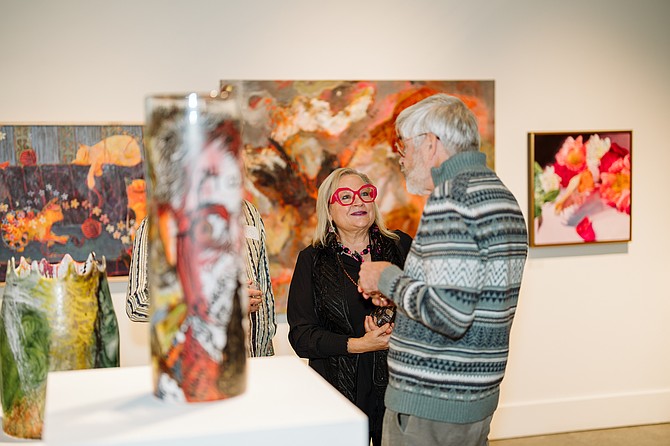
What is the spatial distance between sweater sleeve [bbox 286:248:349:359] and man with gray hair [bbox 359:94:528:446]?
69cm

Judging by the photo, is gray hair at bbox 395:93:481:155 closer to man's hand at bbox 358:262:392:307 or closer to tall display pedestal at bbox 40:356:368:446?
man's hand at bbox 358:262:392:307

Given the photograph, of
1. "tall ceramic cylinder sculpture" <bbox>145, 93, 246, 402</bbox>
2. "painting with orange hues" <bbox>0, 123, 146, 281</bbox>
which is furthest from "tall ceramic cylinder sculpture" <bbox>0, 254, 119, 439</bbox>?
"painting with orange hues" <bbox>0, 123, 146, 281</bbox>

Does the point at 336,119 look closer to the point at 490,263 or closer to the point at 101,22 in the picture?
the point at 101,22

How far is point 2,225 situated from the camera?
4059 mm

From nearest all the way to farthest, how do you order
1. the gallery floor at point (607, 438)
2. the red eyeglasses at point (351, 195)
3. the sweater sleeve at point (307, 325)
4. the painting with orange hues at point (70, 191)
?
1. the sweater sleeve at point (307, 325)
2. the red eyeglasses at point (351, 195)
3. the painting with orange hues at point (70, 191)
4. the gallery floor at point (607, 438)

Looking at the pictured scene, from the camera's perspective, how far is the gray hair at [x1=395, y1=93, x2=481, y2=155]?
2180 mm

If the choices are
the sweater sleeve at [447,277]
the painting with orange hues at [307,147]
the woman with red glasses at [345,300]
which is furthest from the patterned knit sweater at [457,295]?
the painting with orange hues at [307,147]

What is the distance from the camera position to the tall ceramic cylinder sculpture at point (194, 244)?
1130 mm

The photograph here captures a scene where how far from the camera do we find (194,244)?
114cm

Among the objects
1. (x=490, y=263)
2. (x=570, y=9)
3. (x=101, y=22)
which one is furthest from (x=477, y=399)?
(x=570, y=9)

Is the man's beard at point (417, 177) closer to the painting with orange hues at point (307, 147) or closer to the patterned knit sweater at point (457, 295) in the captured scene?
the patterned knit sweater at point (457, 295)

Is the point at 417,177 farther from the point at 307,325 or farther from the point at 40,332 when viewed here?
the point at 40,332

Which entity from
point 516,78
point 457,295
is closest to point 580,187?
point 516,78

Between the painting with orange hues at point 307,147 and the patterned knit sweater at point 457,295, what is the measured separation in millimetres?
2356
